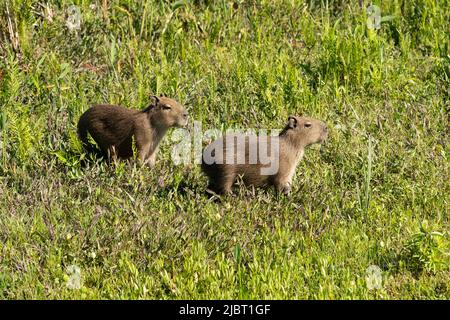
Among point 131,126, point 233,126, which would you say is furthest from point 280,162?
point 131,126

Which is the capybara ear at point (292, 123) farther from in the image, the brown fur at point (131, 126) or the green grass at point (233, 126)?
the brown fur at point (131, 126)

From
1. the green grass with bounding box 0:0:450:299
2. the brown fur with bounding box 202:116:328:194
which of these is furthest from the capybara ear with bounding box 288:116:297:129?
the green grass with bounding box 0:0:450:299

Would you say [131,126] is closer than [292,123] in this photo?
No

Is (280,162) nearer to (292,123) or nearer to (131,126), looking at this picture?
(292,123)

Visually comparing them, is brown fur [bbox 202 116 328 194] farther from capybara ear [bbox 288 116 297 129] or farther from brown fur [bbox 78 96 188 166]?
brown fur [bbox 78 96 188 166]

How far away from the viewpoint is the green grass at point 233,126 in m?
6.30

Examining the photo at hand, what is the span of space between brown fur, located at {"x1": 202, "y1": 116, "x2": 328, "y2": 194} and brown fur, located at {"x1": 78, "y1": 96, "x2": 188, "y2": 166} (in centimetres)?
82

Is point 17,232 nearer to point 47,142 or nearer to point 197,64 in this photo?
point 47,142

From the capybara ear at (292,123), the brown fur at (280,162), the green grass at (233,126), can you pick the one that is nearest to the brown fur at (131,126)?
the green grass at (233,126)

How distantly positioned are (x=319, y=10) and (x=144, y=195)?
375 cm

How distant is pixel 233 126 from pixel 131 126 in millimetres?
967

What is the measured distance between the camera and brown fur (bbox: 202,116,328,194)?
Answer: 7305 mm

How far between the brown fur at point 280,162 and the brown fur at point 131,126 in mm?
824

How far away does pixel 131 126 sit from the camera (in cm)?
804
